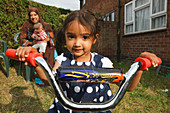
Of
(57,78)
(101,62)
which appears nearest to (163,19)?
(101,62)

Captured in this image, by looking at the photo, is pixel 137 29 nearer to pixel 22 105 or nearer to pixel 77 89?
pixel 22 105

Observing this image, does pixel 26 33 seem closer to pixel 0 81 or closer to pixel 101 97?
pixel 0 81

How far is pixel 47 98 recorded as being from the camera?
3.25 metres

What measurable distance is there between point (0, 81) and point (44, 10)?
162 inches

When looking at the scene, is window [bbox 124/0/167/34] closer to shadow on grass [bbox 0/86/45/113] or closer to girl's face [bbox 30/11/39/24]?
girl's face [bbox 30/11/39/24]

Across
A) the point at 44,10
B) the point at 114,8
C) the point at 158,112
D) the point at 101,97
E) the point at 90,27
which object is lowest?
the point at 158,112

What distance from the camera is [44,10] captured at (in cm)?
684

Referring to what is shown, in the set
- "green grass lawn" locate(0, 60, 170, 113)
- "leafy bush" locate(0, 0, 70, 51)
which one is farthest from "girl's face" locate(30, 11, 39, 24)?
"leafy bush" locate(0, 0, 70, 51)

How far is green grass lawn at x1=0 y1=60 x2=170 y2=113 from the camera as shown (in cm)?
279

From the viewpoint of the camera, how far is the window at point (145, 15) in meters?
5.52

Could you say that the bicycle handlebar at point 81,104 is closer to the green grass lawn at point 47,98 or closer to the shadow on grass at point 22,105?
the green grass lawn at point 47,98

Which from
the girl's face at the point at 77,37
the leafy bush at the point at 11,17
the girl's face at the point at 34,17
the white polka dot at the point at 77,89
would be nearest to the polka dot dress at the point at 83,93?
the white polka dot at the point at 77,89

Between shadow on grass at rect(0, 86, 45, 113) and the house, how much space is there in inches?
194

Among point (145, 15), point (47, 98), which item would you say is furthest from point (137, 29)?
point (47, 98)
